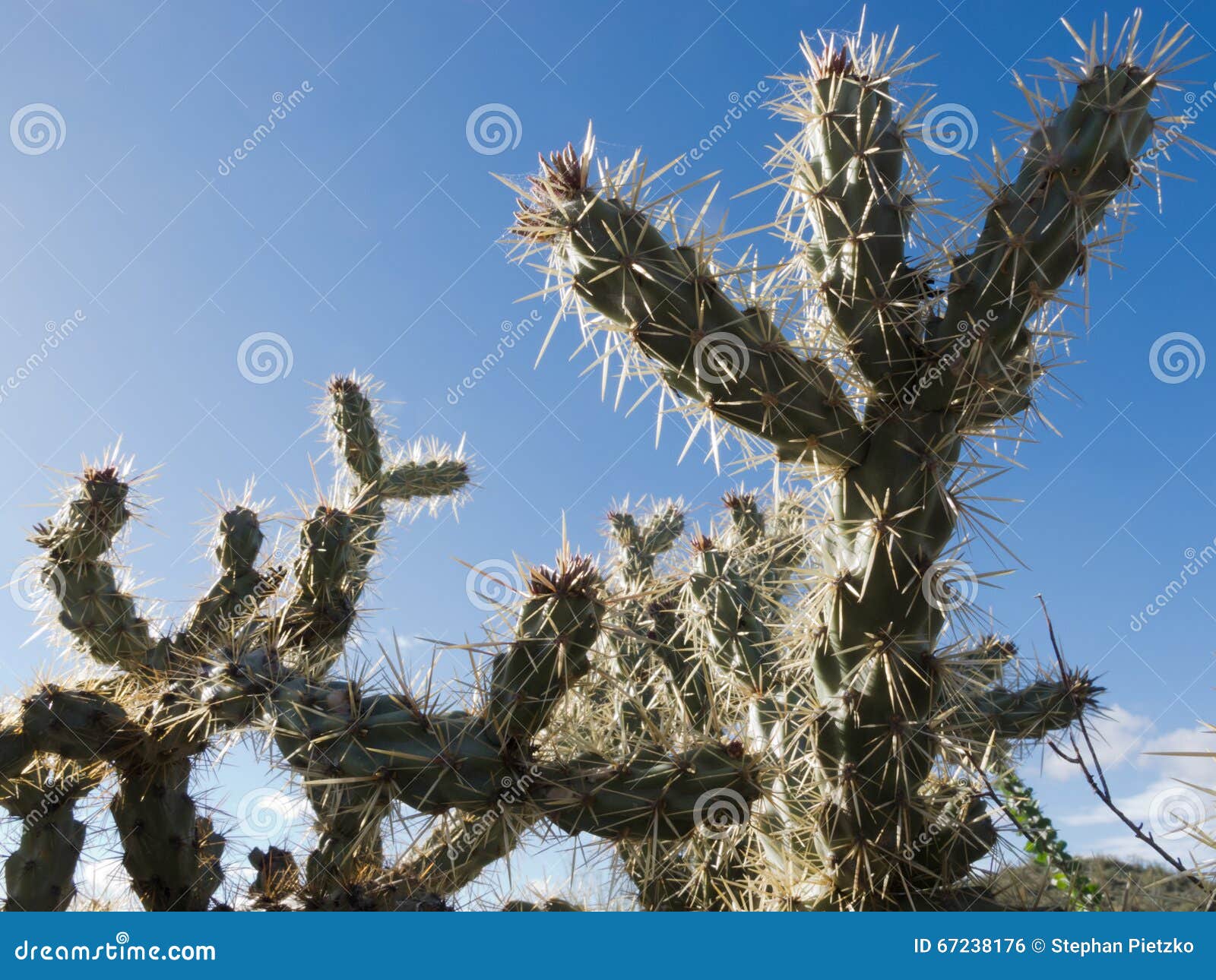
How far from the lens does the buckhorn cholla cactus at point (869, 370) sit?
2.51 meters

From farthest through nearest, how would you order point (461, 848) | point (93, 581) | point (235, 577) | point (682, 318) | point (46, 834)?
point (235, 577) → point (93, 581) → point (46, 834) → point (461, 848) → point (682, 318)

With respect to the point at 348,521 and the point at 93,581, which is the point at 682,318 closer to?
the point at 348,521

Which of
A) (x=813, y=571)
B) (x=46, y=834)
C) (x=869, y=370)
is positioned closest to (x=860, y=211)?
(x=869, y=370)

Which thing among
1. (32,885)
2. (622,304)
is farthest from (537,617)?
(32,885)

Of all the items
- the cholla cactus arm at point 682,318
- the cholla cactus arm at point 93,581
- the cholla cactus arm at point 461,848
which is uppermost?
the cholla cactus arm at point 93,581

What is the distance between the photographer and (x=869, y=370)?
105 inches

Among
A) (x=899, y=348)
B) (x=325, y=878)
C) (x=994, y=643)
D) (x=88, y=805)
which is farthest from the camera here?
(x=88, y=805)

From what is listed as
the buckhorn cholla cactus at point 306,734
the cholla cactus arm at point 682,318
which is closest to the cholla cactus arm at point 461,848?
the buckhorn cholla cactus at point 306,734

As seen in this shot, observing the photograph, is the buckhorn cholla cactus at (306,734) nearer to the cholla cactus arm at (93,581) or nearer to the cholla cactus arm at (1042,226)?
the cholla cactus arm at (93,581)

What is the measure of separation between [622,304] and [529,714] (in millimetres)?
1196

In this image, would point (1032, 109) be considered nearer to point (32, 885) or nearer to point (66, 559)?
point (66, 559)

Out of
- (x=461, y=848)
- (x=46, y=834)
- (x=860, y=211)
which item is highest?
(x=860, y=211)

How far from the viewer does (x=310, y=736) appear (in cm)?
260

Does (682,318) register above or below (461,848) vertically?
above
